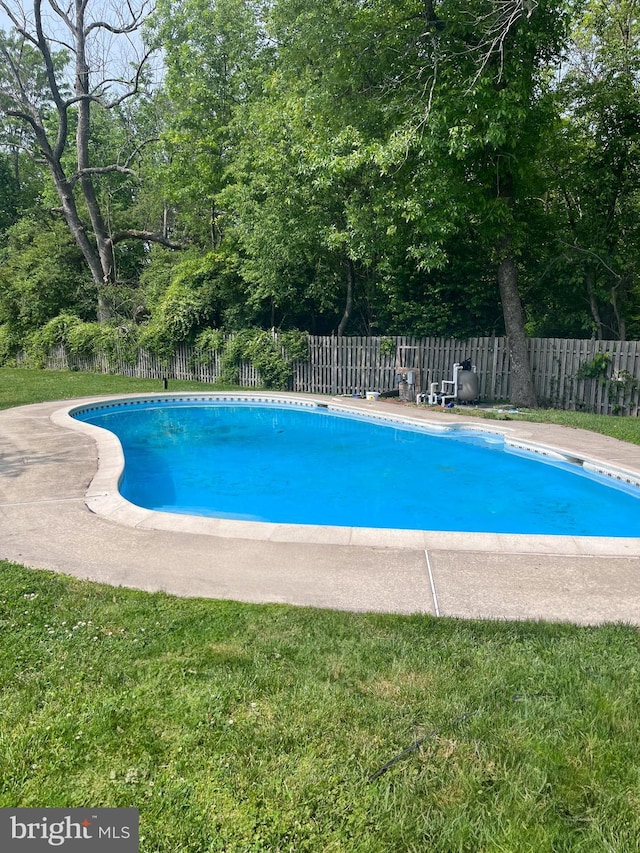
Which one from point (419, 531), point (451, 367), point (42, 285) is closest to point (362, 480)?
point (419, 531)

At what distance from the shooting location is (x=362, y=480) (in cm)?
887

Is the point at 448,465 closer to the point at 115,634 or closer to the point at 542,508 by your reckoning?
the point at 542,508

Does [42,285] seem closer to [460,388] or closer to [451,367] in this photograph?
[451,367]

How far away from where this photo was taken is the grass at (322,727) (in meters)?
1.99

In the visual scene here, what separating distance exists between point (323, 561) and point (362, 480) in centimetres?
443

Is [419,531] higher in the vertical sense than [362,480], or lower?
higher

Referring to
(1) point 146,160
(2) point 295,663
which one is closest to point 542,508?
(2) point 295,663

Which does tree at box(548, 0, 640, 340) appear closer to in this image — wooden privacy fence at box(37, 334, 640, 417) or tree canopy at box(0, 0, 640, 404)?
tree canopy at box(0, 0, 640, 404)

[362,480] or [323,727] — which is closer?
[323,727]

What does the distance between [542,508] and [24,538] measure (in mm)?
6055

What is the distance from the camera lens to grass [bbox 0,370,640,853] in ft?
6.54

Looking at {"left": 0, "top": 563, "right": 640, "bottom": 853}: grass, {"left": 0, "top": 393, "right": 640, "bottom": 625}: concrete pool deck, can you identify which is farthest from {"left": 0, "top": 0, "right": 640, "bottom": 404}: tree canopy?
{"left": 0, "top": 563, "right": 640, "bottom": 853}: grass

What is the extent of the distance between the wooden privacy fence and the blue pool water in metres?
3.49

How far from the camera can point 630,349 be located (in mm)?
12273
